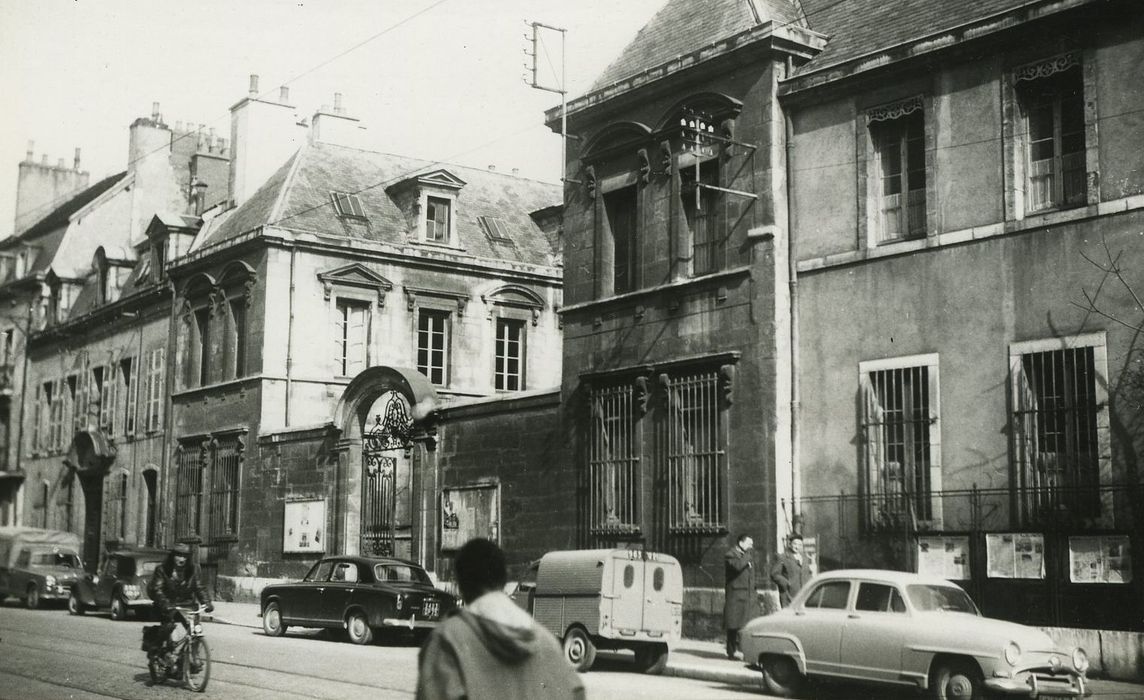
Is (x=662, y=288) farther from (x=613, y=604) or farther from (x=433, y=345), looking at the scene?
(x=433, y=345)

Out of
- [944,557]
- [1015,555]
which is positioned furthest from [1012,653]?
[944,557]

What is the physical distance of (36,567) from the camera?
3019 cm

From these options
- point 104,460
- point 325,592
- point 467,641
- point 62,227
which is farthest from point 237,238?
point 467,641

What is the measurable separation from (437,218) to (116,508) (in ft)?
46.3

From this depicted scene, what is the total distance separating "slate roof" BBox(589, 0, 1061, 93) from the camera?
18.6 metres

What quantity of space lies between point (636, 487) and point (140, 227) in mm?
28140

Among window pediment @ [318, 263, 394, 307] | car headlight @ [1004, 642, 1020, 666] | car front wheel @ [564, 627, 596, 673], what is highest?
window pediment @ [318, 263, 394, 307]

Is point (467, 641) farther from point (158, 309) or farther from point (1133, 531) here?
point (158, 309)

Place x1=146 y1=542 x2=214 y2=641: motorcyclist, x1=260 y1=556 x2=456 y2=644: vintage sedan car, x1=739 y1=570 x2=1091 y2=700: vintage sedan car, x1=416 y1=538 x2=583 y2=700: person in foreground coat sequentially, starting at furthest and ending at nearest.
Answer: x1=260 y1=556 x2=456 y2=644: vintage sedan car, x1=146 y1=542 x2=214 y2=641: motorcyclist, x1=739 y1=570 x2=1091 y2=700: vintage sedan car, x1=416 y1=538 x2=583 y2=700: person in foreground coat

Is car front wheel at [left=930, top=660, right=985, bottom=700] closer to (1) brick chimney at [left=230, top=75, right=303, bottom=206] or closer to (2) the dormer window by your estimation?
(2) the dormer window

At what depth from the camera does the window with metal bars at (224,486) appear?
33.2 m

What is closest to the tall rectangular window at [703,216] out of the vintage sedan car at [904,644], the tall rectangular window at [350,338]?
the vintage sedan car at [904,644]

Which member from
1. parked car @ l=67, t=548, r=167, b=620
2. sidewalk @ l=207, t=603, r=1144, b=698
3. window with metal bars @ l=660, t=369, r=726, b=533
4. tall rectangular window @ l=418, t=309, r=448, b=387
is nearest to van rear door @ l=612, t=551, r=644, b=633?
sidewalk @ l=207, t=603, r=1144, b=698

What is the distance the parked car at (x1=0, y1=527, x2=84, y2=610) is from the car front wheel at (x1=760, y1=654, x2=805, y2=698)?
2008 centimetres
